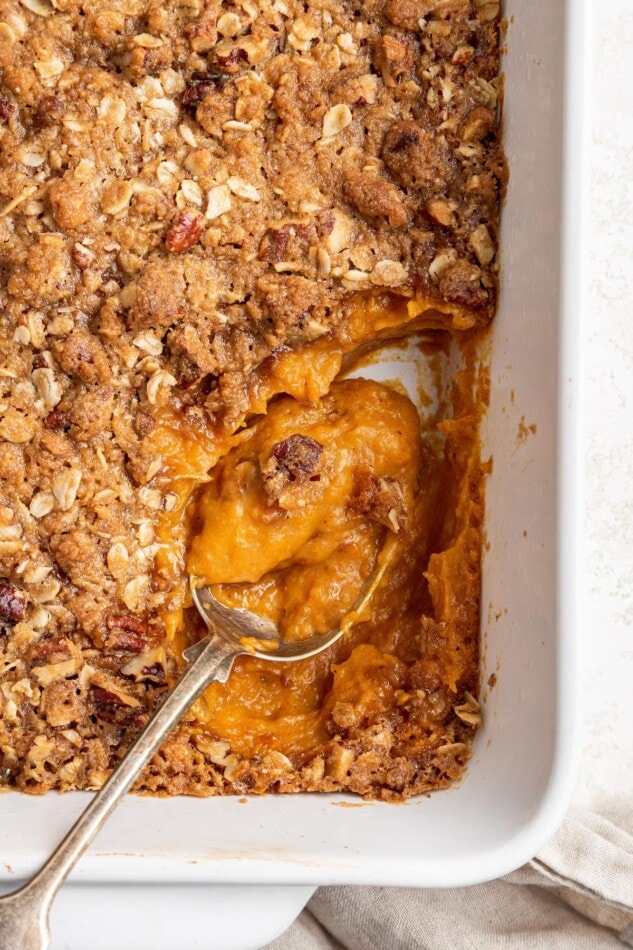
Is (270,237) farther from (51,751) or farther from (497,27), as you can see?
(51,751)

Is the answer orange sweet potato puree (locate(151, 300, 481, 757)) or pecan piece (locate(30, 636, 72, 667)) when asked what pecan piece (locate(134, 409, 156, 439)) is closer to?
orange sweet potato puree (locate(151, 300, 481, 757))

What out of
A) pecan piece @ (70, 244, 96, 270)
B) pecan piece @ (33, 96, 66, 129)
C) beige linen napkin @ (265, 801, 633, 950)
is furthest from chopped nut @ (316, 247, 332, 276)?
beige linen napkin @ (265, 801, 633, 950)

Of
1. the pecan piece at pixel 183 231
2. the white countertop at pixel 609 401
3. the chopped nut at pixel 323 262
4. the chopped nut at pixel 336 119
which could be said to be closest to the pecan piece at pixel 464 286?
the chopped nut at pixel 323 262

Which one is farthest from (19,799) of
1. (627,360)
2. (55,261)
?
(627,360)

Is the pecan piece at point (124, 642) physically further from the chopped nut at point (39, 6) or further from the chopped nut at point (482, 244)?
the chopped nut at point (39, 6)

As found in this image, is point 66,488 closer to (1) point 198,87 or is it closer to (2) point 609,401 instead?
(1) point 198,87

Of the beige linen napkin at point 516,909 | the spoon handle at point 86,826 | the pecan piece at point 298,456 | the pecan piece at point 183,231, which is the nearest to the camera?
the spoon handle at point 86,826

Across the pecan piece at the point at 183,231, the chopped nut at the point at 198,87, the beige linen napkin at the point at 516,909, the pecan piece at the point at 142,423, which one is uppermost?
the chopped nut at the point at 198,87
